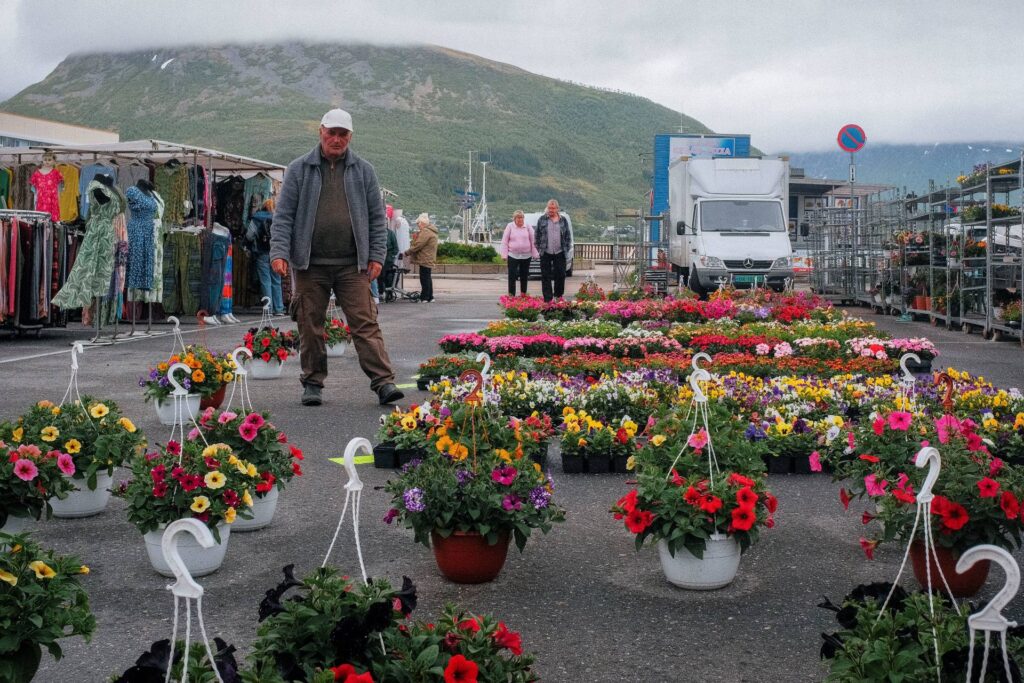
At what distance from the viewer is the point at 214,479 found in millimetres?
4934

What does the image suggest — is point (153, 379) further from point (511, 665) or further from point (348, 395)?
point (511, 665)

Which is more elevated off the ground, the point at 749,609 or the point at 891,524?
the point at 891,524

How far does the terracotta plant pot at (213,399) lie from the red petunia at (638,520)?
509cm

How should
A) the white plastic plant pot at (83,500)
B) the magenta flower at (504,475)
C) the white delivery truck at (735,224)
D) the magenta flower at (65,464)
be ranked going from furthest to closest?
the white delivery truck at (735,224) < the white plastic plant pot at (83,500) < the magenta flower at (65,464) < the magenta flower at (504,475)

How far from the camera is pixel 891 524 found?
469 centimetres

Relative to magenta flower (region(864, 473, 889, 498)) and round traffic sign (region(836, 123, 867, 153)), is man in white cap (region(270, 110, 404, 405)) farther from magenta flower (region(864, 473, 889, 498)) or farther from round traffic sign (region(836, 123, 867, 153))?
round traffic sign (region(836, 123, 867, 153))

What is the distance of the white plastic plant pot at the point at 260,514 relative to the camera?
575 centimetres

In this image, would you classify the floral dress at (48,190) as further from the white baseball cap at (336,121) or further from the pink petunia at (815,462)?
the pink petunia at (815,462)

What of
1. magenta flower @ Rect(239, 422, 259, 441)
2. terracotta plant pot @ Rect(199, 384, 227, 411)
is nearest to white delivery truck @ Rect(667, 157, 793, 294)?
terracotta plant pot @ Rect(199, 384, 227, 411)

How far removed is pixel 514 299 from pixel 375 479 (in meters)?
11.9

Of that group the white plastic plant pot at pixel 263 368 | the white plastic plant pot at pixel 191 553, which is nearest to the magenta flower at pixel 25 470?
the white plastic plant pot at pixel 191 553

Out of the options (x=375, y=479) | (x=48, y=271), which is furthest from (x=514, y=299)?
(x=375, y=479)

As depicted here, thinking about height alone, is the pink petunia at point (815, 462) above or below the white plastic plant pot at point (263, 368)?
below

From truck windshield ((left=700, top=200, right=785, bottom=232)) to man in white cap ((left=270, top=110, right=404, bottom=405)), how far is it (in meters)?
16.3
